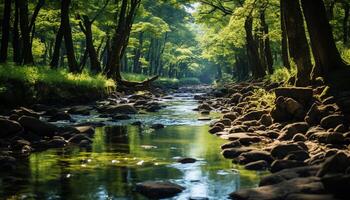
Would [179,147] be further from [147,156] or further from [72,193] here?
[72,193]

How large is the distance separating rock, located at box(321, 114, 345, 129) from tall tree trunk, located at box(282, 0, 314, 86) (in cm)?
434

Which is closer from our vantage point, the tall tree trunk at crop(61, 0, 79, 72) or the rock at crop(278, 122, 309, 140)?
the rock at crop(278, 122, 309, 140)

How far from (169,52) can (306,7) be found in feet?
194

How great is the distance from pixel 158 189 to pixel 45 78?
14.1 meters

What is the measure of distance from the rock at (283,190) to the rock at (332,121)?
4790mm

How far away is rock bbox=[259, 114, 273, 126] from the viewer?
13688 millimetres

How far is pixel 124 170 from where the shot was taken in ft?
28.2

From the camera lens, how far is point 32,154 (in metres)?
10.1

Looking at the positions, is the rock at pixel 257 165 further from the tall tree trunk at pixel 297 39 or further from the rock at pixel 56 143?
the tall tree trunk at pixel 297 39

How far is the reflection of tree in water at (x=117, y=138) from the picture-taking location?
11.2m

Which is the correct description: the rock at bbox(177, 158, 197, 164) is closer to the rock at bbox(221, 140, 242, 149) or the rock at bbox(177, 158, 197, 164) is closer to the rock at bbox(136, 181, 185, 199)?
the rock at bbox(221, 140, 242, 149)

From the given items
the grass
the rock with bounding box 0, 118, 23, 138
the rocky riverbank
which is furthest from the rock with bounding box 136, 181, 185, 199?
the grass

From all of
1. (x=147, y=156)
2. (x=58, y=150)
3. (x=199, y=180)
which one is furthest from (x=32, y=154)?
(x=199, y=180)

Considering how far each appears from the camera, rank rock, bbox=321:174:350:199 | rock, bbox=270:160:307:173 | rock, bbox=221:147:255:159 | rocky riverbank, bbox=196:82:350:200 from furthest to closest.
Answer: 1. rock, bbox=221:147:255:159
2. rock, bbox=270:160:307:173
3. rocky riverbank, bbox=196:82:350:200
4. rock, bbox=321:174:350:199
